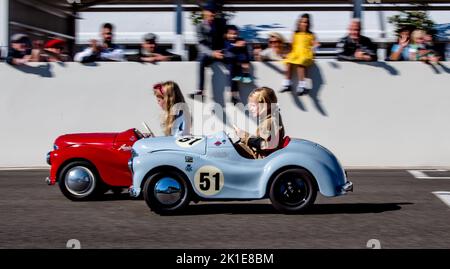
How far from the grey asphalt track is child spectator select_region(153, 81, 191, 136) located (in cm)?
90

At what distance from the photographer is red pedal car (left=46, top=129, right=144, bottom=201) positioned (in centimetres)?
1036

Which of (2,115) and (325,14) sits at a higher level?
(325,14)

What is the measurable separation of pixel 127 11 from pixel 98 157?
14.9 m

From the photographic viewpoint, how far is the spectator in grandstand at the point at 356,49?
15102 mm

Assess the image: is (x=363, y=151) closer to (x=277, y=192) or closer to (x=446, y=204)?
(x=446, y=204)

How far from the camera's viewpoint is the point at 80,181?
412 inches

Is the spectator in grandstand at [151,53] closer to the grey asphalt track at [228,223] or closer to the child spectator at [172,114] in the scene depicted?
the grey asphalt track at [228,223]

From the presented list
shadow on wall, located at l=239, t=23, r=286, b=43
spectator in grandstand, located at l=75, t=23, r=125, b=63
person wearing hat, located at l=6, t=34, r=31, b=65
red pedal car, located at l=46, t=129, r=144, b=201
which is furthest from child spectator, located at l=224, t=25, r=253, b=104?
shadow on wall, located at l=239, t=23, r=286, b=43

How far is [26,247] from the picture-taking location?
291 inches

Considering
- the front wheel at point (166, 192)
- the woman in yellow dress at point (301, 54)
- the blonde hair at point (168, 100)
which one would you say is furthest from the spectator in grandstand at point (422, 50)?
the front wheel at point (166, 192)
